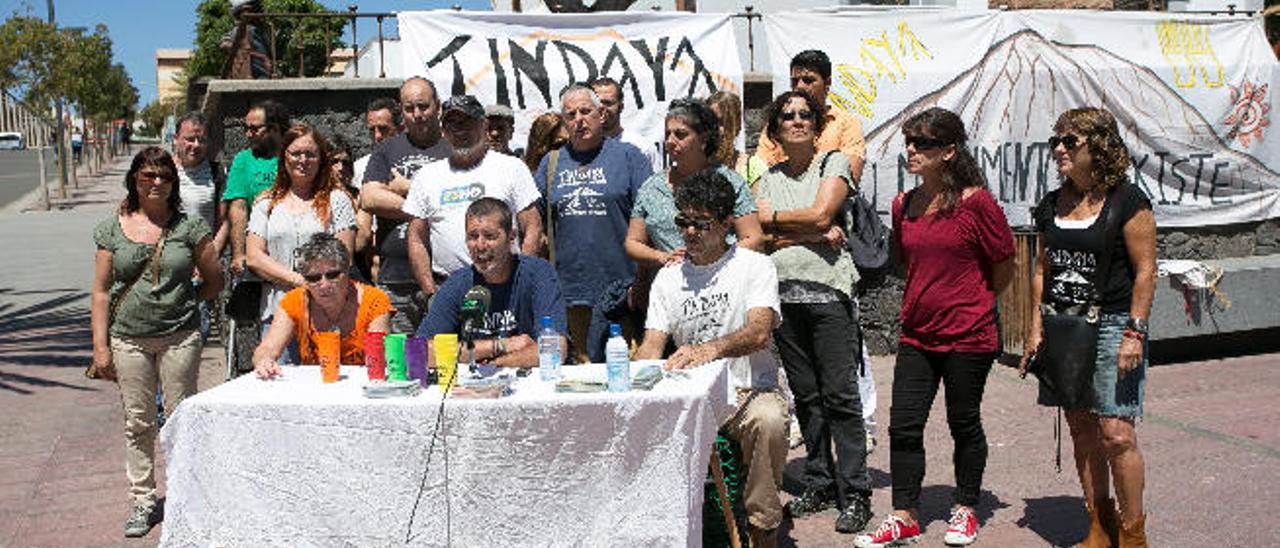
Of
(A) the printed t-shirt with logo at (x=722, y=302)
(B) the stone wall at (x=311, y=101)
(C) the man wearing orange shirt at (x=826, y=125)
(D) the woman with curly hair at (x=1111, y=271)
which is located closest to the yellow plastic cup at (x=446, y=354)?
(A) the printed t-shirt with logo at (x=722, y=302)

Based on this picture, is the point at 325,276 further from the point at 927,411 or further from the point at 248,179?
the point at 927,411

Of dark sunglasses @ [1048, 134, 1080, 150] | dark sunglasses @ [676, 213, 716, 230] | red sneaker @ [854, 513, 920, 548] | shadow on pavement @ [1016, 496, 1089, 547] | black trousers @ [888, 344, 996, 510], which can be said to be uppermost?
dark sunglasses @ [1048, 134, 1080, 150]

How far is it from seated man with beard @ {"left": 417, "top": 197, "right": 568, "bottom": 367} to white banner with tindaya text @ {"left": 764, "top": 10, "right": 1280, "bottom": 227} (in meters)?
4.85

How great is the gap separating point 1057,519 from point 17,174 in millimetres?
46372

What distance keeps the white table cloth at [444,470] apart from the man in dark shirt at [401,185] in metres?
2.14

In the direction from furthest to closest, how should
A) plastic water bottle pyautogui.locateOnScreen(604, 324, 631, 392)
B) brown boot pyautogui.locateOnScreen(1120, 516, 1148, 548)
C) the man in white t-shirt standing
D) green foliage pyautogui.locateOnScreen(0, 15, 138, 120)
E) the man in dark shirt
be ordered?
1. green foliage pyautogui.locateOnScreen(0, 15, 138, 120)
2. the man in dark shirt
3. the man in white t-shirt standing
4. brown boot pyautogui.locateOnScreen(1120, 516, 1148, 548)
5. plastic water bottle pyautogui.locateOnScreen(604, 324, 631, 392)

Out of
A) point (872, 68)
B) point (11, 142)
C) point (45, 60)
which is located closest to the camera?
point (872, 68)

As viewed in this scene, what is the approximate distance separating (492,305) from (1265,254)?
8.29 meters

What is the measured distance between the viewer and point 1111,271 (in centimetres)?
463

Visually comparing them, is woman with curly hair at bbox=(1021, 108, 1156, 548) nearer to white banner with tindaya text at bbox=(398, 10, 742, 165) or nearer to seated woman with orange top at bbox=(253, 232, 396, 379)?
seated woman with orange top at bbox=(253, 232, 396, 379)

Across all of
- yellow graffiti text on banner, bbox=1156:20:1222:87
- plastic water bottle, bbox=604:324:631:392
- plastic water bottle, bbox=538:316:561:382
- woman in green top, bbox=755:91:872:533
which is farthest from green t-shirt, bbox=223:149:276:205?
yellow graffiti text on banner, bbox=1156:20:1222:87

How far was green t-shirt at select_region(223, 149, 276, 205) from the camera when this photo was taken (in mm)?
6605

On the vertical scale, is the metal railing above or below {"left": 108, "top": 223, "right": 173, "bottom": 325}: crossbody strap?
above

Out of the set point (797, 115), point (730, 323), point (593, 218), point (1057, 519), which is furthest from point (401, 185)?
point (1057, 519)
